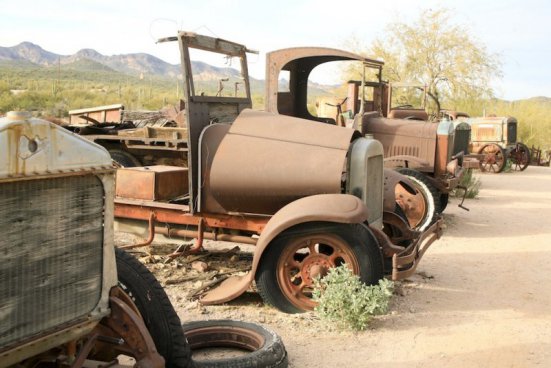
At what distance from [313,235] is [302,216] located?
0.66ft

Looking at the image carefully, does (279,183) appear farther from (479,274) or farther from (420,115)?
(420,115)

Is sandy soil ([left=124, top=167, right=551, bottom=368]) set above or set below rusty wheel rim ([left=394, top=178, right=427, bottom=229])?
below

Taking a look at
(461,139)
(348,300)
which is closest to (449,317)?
(348,300)

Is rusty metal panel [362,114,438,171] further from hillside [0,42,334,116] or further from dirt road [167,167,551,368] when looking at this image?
hillside [0,42,334,116]

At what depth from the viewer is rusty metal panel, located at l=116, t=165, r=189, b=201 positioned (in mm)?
5676

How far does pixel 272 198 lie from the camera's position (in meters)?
5.16

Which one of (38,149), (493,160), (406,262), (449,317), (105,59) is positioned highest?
(105,59)

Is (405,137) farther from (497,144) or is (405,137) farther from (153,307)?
(497,144)

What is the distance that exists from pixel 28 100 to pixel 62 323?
2898cm

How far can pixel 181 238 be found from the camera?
5.68 metres

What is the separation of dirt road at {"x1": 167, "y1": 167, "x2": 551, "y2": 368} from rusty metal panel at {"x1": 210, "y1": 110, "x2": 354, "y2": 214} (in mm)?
886

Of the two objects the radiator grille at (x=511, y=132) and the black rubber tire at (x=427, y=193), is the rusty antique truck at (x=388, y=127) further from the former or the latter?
the radiator grille at (x=511, y=132)

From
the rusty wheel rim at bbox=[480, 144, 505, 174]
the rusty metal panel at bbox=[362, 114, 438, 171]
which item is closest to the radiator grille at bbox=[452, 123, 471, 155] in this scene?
the rusty metal panel at bbox=[362, 114, 438, 171]

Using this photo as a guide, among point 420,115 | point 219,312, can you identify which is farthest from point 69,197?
point 420,115
